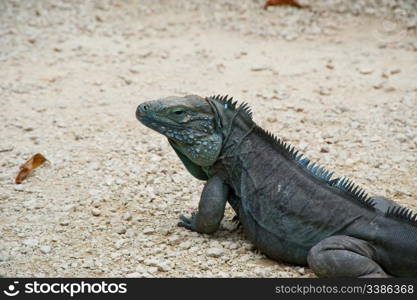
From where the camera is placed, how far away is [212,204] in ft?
20.4

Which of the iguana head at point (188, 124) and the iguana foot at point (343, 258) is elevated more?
the iguana head at point (188, 124)

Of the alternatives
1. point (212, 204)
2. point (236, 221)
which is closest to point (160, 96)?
point (236, 221)

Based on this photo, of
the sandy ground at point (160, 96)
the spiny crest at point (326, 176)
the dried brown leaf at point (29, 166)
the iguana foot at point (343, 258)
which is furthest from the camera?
the dried brown leaf at point (29, 166)

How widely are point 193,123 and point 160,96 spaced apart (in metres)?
4.00

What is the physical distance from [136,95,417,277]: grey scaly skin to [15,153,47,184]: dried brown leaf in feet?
7.05

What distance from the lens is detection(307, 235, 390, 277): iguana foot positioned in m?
5.33

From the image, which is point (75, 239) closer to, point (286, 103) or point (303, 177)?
point (303, 177)

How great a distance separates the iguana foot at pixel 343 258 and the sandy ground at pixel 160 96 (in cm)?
29

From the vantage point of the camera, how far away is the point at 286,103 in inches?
382

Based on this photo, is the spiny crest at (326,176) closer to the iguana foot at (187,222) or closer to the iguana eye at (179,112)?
the iguana eye at (179,112)

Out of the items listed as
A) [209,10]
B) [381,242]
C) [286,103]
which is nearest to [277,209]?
[381,242]

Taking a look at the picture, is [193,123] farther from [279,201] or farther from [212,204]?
[279,201]

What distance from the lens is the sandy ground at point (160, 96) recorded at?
20.5 ft

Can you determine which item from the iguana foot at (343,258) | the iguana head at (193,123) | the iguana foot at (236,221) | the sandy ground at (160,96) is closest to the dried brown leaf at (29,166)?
the sandy ground at (160,96)
